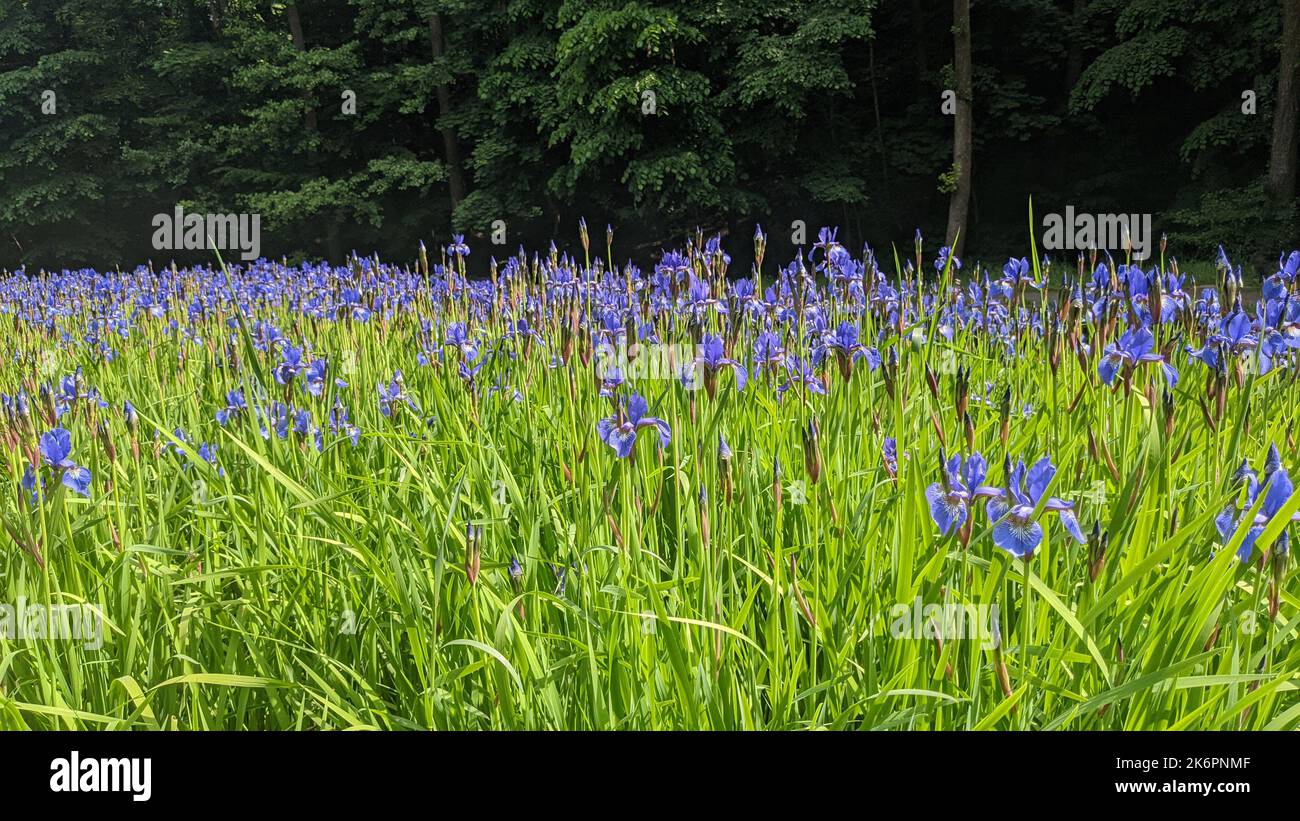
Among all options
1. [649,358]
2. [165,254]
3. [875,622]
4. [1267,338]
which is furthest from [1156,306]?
[165,254]

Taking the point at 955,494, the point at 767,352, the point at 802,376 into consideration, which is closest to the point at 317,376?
the point at 767,352

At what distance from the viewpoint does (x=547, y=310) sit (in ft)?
12.3

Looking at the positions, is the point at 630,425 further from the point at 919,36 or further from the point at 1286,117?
the point at 919,36

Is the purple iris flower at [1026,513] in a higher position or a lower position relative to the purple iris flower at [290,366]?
lower

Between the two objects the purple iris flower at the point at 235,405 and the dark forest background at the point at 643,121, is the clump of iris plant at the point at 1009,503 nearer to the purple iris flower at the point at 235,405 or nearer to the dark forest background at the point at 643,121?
the purple iris flower at the point at 235,405

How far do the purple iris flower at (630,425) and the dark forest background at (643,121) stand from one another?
11507mm

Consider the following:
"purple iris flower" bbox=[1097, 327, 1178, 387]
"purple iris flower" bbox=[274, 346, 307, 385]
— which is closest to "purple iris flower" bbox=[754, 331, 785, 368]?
"purple iris flower" bbox=[1097, 327, 1178, 387]

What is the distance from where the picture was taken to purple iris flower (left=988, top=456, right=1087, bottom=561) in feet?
4.06

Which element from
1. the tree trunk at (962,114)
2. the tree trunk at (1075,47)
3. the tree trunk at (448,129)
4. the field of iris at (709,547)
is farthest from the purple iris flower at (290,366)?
the tree trunk at (1075,47)

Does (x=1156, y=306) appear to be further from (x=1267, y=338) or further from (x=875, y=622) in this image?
(x=875, y=622)

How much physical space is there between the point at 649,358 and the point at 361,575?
40.0 inches

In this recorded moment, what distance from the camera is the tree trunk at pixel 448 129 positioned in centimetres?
1742

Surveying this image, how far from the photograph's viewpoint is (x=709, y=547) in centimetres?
163

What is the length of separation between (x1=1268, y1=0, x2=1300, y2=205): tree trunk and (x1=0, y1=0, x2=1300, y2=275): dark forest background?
32mm
